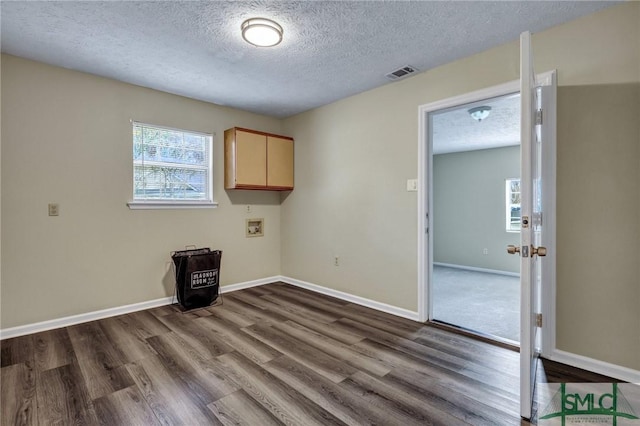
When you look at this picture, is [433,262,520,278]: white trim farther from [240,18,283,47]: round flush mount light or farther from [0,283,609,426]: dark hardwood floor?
[240,18,283,47]: round flush mount light

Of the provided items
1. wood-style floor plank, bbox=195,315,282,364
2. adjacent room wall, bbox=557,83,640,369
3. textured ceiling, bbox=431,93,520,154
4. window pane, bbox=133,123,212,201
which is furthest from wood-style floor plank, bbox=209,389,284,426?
textured ceiling, bbox=431,93,520,154

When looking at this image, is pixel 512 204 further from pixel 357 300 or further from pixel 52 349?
pixel 52 349

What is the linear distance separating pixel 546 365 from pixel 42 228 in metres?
4.23

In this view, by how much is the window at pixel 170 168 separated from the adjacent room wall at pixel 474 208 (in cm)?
493

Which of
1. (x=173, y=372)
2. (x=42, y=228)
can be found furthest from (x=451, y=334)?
(x=42, y=228)

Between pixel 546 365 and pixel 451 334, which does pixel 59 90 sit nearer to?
pixel 451 334

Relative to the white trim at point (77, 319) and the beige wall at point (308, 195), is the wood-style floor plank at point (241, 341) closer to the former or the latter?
the white trim at point (77, 319)

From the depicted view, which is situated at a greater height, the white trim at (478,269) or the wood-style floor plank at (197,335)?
the wood-style floor plank at (197,335)

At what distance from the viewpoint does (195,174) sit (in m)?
3.89

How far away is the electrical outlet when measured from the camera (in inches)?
113

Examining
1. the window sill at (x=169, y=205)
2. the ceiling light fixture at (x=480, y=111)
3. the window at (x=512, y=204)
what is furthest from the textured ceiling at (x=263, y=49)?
the window at (x=512, y=204)

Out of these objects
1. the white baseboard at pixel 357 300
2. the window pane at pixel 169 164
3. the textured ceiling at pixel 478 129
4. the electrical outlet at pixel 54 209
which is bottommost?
the white baseboard at pixel 357 300

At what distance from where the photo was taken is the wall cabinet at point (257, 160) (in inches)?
154

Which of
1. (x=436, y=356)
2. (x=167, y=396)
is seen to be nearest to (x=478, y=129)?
(x=436, y=356)
